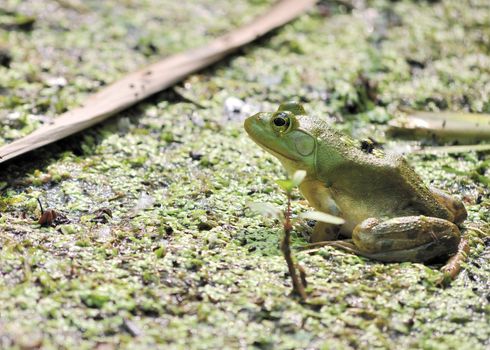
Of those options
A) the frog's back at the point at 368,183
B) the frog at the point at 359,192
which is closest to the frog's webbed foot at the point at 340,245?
the frog at the point at 359,192

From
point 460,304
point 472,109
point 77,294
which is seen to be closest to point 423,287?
point 460,304

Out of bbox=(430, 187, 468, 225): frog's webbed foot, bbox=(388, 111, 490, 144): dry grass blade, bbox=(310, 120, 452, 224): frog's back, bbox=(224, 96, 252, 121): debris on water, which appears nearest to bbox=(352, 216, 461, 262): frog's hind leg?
bbox=(310, 120, 452, 224): frog's back

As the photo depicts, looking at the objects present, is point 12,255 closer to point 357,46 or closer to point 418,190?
point 418,190

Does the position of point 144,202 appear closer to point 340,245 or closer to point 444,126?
point 340,245

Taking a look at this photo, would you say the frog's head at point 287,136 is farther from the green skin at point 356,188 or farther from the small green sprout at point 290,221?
the small green sprout at point 290,221

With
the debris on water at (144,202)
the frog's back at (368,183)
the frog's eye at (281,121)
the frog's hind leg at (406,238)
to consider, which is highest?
the frog's eye at (281,121)

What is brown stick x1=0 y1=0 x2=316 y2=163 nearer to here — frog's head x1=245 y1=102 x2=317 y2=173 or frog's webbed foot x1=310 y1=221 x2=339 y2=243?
frog's head x1=245 y1=102 x2=317 y2=173

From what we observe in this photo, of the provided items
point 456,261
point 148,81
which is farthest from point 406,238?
point 148,81
